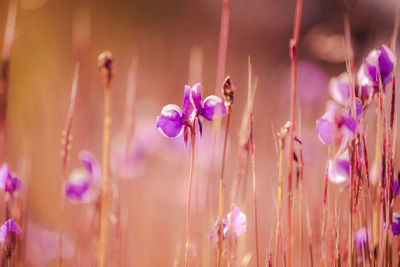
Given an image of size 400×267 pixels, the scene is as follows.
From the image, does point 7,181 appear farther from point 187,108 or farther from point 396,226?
point 396,226

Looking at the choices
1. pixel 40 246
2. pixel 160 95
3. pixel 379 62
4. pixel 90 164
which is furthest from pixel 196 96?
pixel 160 95

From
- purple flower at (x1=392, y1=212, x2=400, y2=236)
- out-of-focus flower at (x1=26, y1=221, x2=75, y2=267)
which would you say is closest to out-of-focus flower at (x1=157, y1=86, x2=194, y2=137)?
purple flower at (x1=392, y1=212, x2=400, y2=236)

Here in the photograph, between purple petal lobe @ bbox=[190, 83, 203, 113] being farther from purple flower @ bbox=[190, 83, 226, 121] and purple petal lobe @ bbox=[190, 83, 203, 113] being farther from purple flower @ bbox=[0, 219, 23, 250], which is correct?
purple flower @ bbox=[0, 219, 23, 250]

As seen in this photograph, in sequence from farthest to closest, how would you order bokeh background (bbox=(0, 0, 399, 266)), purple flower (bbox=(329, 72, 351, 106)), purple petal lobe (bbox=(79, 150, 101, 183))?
bokeh background (bbox=(0, 0, 399, 266)), purple petal lobe (bbox=(79, 150, 101, 183)), purple flower (bbox=(329, 72, 351, 106))

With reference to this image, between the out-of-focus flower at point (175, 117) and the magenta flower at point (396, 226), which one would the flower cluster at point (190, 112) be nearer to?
the out-of-focus flower at point (175, 117)

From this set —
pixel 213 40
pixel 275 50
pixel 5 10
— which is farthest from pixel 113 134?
pixel 275 50

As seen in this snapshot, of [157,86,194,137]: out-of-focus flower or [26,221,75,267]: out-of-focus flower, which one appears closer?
[157,86,194,137]: out-of-focus flower

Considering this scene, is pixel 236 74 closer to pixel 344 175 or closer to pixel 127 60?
pixel 127 60
